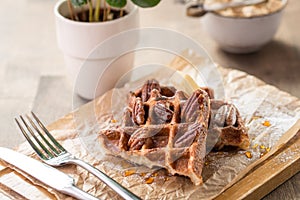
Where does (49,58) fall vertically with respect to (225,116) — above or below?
below

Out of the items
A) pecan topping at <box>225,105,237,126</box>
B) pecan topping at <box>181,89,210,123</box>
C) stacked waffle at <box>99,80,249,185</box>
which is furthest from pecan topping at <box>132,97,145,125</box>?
pecan topping at <box>225,105,237,126</box>

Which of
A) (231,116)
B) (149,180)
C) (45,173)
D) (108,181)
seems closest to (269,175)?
(231,116)

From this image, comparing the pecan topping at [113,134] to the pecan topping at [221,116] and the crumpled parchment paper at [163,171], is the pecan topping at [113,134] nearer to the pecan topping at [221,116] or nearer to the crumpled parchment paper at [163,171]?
the crumpled parchment paper at [163,171]

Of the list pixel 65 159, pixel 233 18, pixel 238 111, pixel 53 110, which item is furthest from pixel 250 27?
pixel 65 159

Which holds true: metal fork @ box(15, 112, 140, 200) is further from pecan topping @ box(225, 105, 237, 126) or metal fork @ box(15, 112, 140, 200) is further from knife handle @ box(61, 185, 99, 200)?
Result: pecan topping @ box(225, 105, 237, 126)

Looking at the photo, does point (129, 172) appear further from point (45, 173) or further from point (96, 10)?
point (96, 10)
